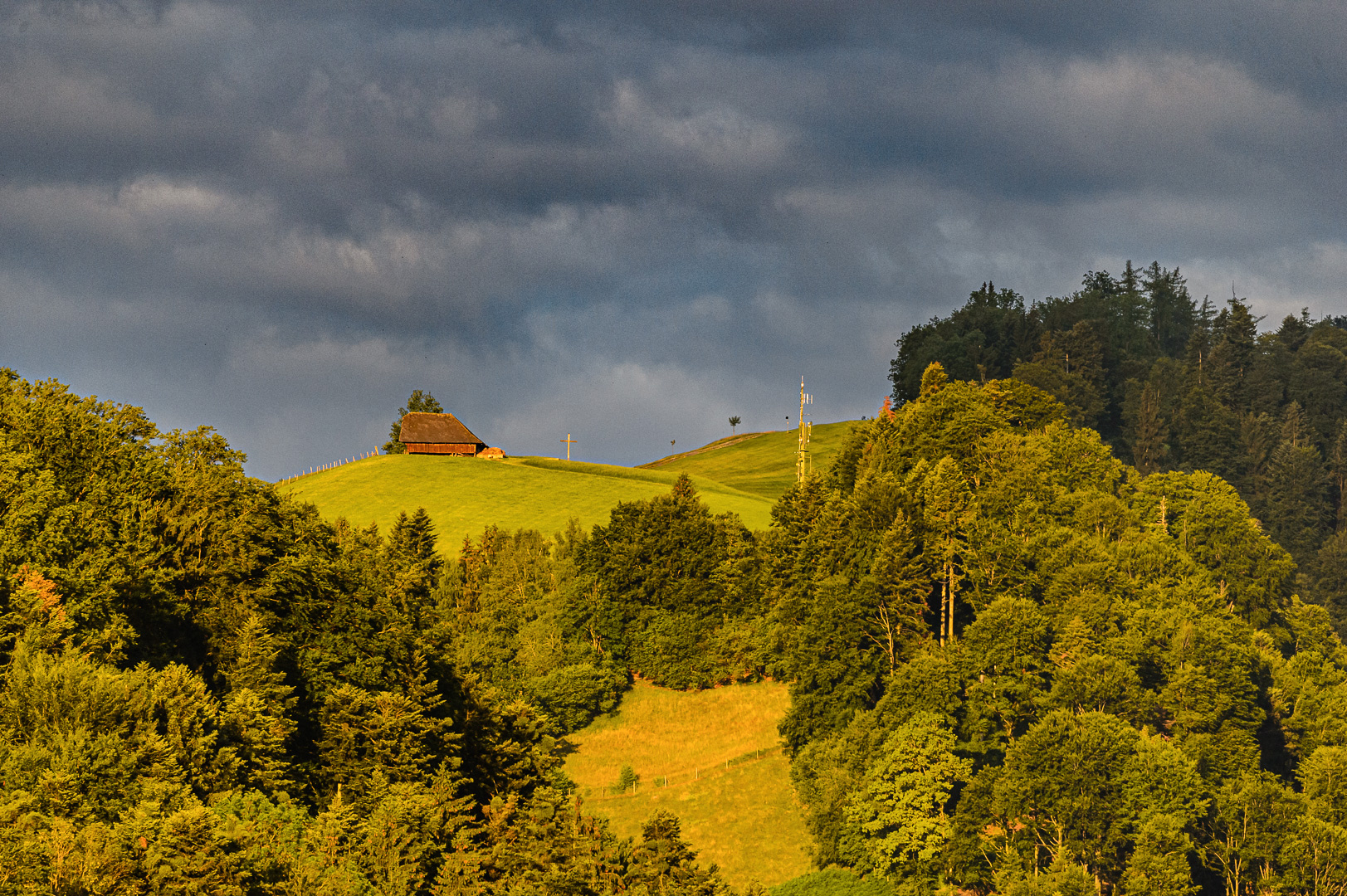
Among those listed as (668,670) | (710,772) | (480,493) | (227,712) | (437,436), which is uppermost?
(437,436)

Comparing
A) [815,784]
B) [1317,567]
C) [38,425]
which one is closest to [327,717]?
[38,425]

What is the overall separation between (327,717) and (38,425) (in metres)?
17.7

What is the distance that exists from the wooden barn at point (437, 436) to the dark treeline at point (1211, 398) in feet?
186

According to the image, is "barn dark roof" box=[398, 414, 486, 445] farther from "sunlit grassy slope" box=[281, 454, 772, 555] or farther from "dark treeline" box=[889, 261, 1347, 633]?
"dark treeline" box=[889, 261, 1347, 633]

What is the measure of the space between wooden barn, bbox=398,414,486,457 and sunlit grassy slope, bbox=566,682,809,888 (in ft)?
236

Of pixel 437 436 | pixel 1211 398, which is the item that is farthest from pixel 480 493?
pixel 1211 398

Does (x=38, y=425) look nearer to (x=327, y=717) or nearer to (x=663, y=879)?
(x=327, y=717)

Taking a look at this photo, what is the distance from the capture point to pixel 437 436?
554ft

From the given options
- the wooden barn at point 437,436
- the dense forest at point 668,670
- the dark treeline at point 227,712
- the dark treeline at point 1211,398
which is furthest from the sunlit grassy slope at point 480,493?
the dark treeline at point 227,712

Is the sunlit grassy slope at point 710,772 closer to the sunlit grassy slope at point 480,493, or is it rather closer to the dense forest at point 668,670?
the dense forest at point 668,670

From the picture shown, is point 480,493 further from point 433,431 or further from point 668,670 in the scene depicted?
point 668,670

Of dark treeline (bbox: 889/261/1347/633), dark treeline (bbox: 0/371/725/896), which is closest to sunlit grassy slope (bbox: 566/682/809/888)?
dark treeline (bbox: 0/371/725/896)

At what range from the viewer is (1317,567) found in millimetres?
136625

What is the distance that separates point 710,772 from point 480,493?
65408mm
